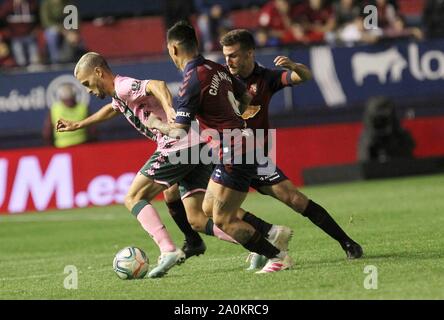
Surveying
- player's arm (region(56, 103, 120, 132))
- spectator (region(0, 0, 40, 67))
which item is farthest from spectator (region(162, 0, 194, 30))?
player's arm (region(56, 103, 120, 132))

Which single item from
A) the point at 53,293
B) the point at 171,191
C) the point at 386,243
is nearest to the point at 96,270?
the point at 171,191

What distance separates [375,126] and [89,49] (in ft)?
20.7

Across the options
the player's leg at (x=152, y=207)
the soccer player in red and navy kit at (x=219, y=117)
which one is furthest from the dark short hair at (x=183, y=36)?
the player's leg at (x=152, y=207)

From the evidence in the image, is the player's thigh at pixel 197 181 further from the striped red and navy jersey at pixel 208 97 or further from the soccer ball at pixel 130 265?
the striped red and navy jersey at pixel 208 97

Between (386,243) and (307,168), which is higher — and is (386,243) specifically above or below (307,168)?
above

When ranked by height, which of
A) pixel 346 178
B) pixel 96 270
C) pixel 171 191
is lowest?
pixel 346 178

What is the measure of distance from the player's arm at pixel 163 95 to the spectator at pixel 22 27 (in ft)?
42.2

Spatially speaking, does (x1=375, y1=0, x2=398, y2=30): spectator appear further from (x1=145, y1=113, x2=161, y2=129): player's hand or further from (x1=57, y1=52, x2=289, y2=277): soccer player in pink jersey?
(x1=145, y1=113, x2=161, y2=129): player's hand

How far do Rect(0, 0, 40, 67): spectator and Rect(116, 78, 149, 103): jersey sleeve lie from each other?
12478 millimetres

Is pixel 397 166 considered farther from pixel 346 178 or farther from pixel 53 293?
pixel 53 293

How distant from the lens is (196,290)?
9312 mm

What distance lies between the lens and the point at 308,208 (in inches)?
425

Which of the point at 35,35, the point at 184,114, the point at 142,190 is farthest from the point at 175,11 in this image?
the point at 184,114

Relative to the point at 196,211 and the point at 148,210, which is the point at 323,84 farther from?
the point at 148,210
